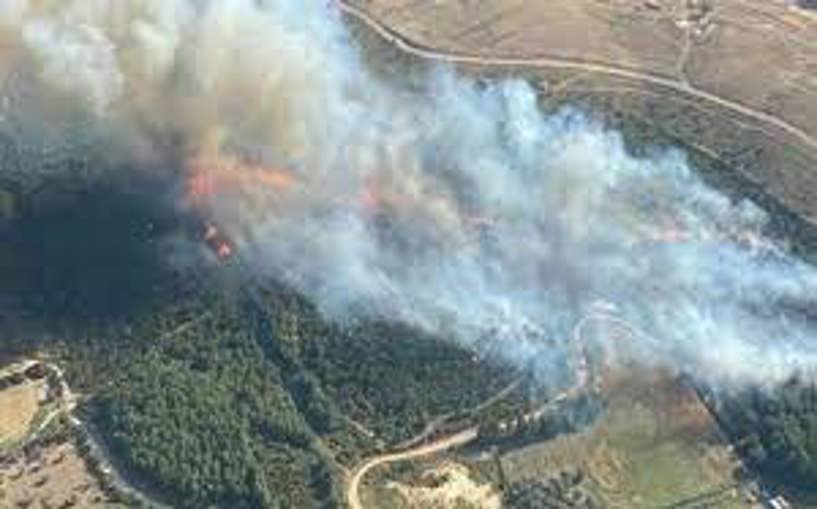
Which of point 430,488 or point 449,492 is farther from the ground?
point 430,488

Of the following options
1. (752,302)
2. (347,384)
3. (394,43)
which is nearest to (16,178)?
(347,384)

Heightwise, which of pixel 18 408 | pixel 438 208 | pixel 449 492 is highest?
pixel 438 208

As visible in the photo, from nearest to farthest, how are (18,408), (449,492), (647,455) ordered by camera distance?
(449,492), (647,455), (18,408)

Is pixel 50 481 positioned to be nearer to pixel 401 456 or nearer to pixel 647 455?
pixel 401 456

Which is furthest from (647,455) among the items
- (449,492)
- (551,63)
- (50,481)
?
(551,63)

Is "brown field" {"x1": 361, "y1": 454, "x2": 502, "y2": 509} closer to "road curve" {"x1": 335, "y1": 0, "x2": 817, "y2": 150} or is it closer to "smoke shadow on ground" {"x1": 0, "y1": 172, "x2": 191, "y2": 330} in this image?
"smoke shadow on ground" {"x1": 0, "y1": 172, "x2": 191, "y2": 330}

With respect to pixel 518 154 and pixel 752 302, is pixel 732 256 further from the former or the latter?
pixel 518 154
